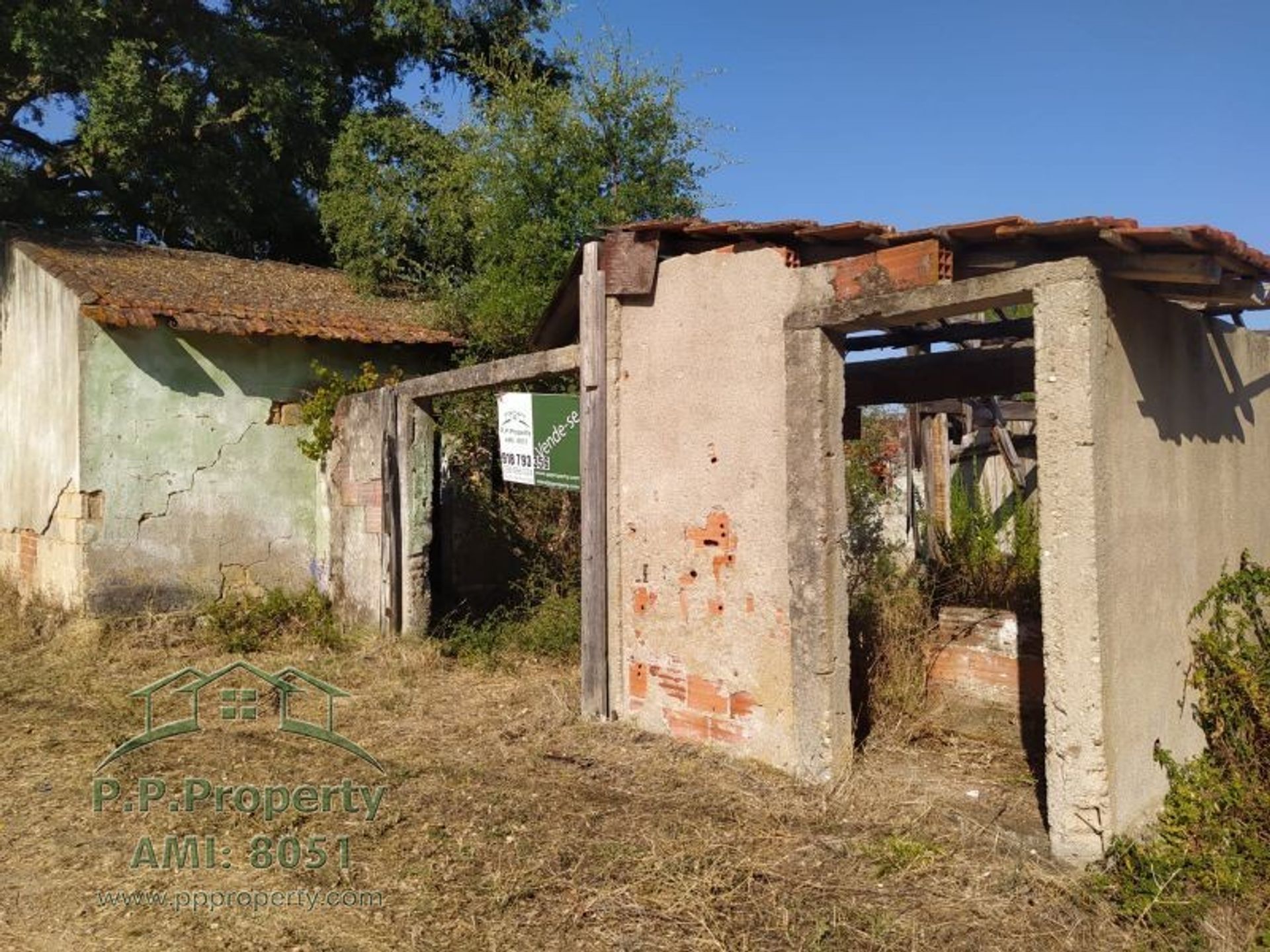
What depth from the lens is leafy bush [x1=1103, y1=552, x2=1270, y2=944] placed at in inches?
152

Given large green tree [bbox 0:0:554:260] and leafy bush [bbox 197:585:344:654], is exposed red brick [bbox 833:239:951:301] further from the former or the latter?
large green tree [bbox 0:0:554:260]

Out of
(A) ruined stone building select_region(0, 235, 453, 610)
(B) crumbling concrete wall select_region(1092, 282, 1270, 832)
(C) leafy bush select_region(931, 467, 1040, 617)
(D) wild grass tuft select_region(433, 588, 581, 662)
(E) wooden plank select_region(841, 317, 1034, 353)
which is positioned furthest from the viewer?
(A) ruined stone building select_region(0, 235, 453, 610)

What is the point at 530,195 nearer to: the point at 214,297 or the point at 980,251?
the point at 214,297

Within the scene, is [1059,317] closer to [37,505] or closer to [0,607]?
[37,505]

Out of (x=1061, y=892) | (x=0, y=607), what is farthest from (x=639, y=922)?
(x=0, y=607)

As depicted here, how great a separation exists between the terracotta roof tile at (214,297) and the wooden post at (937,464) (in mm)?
5357

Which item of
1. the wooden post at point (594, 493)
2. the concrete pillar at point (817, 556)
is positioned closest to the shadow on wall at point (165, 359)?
the wooden post at point (594, 493)

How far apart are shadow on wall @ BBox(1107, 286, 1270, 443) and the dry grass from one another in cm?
198

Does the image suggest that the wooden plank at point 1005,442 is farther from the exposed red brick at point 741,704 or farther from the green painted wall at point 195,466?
the green painted wall at point 195,466

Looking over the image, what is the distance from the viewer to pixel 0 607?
10.0m

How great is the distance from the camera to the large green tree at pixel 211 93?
1312 cm

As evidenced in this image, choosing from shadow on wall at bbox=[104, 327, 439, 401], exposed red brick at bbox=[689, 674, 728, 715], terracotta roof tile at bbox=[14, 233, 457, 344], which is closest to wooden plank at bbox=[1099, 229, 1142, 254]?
exposed red brick at bbox=[689, 674, 728, 715]

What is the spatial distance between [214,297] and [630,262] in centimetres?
575

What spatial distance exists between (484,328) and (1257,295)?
715 cm
